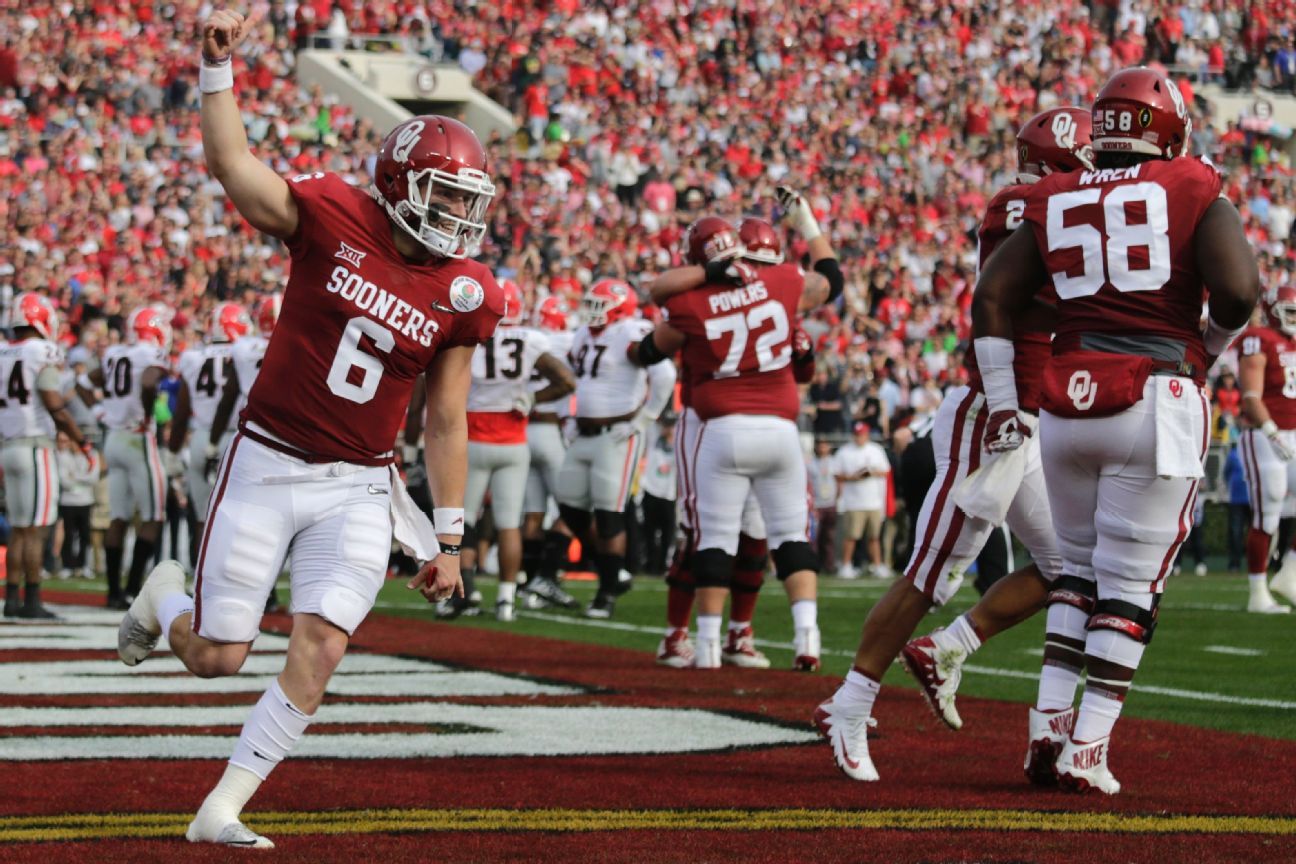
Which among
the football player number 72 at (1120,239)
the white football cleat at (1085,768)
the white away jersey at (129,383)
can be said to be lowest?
the white away jersey at (129,383)

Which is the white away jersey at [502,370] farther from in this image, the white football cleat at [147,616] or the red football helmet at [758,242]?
the white football cleat at [147,616]

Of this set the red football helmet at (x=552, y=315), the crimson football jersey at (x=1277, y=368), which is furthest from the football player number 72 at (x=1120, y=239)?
the red football helmet at (x=552, y=315)

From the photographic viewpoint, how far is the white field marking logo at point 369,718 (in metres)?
6.63

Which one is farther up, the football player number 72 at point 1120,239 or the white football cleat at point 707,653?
the football player number 72 at point 1120,239

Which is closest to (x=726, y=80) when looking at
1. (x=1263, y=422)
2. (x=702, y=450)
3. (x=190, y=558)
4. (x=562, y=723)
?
(x=190, y=558)

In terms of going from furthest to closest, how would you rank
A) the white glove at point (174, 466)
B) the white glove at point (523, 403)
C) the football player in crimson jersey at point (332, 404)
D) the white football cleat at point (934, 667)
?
the white glove at point (174, 466) → the white glove at point (523, 403) → the white football cleat at point (934, 667) → the football player in crimson jersey at point (332, 404)

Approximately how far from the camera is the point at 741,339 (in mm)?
8992

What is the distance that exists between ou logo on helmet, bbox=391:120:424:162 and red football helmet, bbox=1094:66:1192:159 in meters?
1.87

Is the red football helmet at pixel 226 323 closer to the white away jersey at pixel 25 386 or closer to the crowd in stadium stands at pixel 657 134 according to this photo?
the white away jersey at pixel 25 386

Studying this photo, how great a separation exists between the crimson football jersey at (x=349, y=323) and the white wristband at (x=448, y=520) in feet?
0.84

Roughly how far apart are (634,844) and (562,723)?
2.46 meters

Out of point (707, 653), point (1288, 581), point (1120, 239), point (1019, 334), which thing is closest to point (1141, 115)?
point (1120, 239)

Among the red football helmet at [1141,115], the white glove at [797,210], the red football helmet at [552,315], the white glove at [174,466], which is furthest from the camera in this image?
the white glove at [174,466]

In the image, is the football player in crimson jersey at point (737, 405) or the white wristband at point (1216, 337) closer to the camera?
the white wristband at point (1216, 337)
